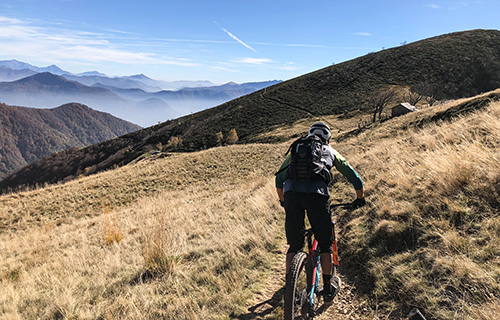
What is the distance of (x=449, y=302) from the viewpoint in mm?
2994

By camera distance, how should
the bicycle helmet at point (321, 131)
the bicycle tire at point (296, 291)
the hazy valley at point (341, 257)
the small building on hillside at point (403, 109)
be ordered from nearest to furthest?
1. the bicycle tire at point (296, 291)
2. the hazy valley at point (341, 257)
3. the bicycle helmet at point (321, 131)
4. the small building on hillside at point (403, 109)

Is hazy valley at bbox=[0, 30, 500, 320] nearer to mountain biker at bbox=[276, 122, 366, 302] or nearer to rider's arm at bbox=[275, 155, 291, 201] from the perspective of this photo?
mountain biker at bbox=[276, 122, 366, 302]

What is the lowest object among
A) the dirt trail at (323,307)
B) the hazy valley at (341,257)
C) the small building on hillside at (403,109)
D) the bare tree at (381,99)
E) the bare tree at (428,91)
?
the dirt trail at (323,307)

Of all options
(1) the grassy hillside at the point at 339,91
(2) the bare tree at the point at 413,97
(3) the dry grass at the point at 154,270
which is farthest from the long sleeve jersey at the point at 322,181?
(2) the bare tree at the point at 413,97

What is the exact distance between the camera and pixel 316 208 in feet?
10.5

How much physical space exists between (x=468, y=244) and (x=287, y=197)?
263 centimetres

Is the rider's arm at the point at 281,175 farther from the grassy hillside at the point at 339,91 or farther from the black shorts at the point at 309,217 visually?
the grassy hillside at the point at 339,91

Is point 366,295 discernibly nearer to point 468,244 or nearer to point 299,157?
point 468,244

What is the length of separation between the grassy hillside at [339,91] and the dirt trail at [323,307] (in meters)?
47.9

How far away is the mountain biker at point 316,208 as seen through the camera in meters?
3.19

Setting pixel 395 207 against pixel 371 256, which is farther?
pixel 395 207

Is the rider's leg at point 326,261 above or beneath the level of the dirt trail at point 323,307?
above

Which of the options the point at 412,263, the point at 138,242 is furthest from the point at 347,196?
the point at 138,242

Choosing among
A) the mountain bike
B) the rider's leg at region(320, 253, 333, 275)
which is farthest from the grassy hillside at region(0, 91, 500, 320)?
the rider's leg at region(320, 253, 333, 275)
